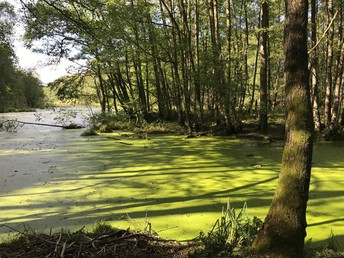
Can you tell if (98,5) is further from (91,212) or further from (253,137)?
(253,137)

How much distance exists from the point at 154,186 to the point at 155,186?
0.6 inches

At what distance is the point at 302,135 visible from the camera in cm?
190

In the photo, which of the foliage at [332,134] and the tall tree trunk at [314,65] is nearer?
the tall tree trunk at [314,65]

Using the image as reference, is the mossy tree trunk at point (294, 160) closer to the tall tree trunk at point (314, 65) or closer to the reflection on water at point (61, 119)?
the tall tree trunk at point (314, 65)

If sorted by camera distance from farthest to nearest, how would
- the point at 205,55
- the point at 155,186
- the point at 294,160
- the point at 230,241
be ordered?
the point at 205,55, the point at 155,186, the point at 230,241, the point at 294,160

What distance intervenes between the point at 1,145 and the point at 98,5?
643 centimetres

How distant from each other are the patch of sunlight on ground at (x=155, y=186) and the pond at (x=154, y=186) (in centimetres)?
1

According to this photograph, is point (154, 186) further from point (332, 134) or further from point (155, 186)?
point (332, 134)

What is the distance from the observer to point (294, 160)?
75.0 inches

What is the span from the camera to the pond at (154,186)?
10.9 ft

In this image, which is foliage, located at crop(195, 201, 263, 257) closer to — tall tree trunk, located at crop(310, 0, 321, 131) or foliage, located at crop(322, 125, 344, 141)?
tall tree trunk, located at crop(310, 0, 321, 131)

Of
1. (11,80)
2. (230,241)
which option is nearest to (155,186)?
(230,241)

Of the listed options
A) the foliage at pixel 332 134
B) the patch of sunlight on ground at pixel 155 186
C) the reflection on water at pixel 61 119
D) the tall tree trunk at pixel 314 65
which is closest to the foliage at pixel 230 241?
the patch of sunlight on ground at pixel 155 186

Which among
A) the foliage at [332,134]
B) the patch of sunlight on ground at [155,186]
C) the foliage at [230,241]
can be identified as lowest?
the patch of sunlight on ground at [155,186]
